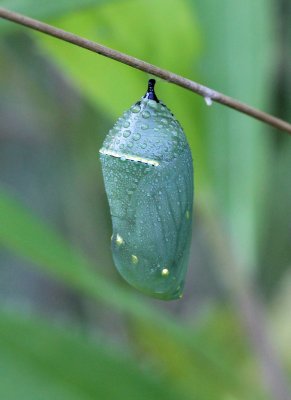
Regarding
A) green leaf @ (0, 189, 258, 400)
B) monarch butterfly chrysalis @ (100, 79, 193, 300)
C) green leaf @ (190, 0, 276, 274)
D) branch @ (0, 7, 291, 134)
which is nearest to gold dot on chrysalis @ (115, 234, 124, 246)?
monarch butterfly chrysalis @ (100, 79, 193, 300)

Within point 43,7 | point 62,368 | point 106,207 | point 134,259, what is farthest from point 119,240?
point 106,207

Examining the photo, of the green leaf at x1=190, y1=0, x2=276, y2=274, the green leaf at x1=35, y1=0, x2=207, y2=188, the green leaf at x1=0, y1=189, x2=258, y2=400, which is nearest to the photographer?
the green leaf at x1=0, y1=189, x2=258, y2=400

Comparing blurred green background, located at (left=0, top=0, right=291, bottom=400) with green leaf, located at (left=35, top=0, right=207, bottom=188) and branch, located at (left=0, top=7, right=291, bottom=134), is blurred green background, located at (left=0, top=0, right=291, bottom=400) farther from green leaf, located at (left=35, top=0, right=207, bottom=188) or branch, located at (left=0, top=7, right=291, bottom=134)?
branch, located at (left=0, top=7, right=291, bottom=134)

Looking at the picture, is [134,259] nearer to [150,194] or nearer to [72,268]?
[150,194]

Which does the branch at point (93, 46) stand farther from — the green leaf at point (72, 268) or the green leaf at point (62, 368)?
the green leaf at point (62, 368)

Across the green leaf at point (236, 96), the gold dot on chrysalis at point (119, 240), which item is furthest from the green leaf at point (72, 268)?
the green leaf at point (236, 96)

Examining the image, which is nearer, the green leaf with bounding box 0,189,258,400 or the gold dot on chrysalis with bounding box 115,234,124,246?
the gold dot on chrysalis with bounding box 115,234,124,246
